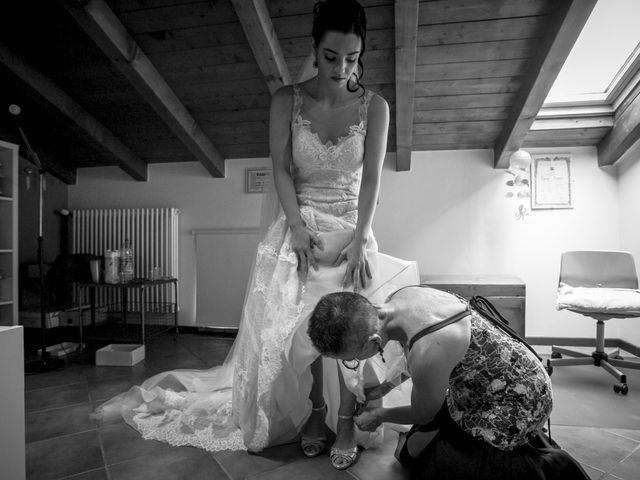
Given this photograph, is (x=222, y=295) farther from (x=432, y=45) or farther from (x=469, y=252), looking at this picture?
(x=432, y=45)

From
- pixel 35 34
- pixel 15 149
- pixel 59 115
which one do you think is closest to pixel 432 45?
pixel 35 34

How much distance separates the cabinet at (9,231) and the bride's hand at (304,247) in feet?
9.17

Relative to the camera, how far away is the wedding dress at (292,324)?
1.50 meters

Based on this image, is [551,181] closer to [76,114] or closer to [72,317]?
[76,114]

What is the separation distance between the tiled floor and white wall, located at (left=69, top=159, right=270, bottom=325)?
1589 millimetres

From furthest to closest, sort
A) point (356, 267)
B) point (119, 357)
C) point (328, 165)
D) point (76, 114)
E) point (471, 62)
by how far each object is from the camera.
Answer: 1. point (76, 114)
2. point (119, 357)
3. point (471, 62)
4. point (328, 165)
5. point (356, 267)

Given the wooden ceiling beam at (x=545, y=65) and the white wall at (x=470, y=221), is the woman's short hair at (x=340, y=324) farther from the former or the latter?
the white wall at (x=470, y=221)

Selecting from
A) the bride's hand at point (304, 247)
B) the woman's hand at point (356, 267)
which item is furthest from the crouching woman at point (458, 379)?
the bride's hand at point (304, 247)

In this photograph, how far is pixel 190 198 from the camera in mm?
3955

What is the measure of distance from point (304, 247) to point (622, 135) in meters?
2.62

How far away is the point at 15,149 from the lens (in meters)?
3.24

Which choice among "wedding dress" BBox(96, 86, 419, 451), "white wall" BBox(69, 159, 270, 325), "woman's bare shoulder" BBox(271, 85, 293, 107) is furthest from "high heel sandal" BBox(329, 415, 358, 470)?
"white wall" BBox(69, 159, 270, 325)

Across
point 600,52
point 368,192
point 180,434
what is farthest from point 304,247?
point 600,52

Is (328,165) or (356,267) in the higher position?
(328,165)
